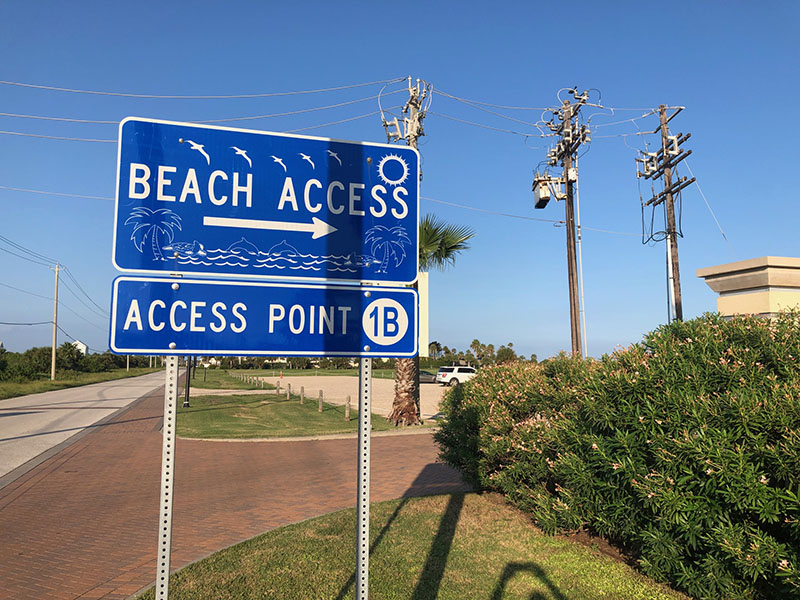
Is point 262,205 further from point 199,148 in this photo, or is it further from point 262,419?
point 262,419

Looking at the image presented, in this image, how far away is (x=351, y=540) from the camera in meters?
5.71

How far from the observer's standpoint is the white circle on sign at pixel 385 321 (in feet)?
8.64

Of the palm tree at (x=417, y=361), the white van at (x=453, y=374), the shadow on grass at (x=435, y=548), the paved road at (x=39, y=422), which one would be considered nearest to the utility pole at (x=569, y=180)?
the palm tree at (x=417, y=361)

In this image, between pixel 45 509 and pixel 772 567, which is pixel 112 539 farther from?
pixel 772 567

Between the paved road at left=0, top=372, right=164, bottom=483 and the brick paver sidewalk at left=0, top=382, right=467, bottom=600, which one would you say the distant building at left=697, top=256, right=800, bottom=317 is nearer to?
the brick paver sidewalk at left=0, top=382, right=467, bottom=600

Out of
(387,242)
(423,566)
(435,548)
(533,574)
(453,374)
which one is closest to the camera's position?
(387,242)

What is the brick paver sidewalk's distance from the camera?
5.28m

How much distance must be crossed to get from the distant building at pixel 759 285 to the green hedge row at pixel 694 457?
3.02 meters

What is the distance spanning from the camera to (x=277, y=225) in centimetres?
262

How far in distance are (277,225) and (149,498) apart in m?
7.23

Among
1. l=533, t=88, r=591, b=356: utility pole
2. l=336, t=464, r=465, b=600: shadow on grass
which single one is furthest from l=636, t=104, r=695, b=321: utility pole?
l=336, t=464, r=465, b=600: shadow on grass

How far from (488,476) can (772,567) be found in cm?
365

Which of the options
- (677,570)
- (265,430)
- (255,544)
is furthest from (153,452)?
(677,570)

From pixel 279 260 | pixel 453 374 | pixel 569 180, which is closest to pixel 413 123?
pixel 569 180
